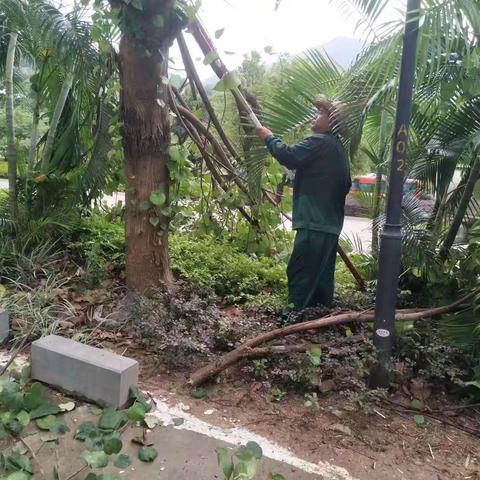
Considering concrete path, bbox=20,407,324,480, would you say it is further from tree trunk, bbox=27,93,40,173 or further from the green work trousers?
tree trunk, bbox=27,93,40,173

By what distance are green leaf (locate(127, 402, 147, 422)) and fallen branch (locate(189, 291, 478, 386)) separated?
1.51 ft

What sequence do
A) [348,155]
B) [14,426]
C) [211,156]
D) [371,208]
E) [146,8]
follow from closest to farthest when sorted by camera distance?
[14,426] < [146,8] < [348,155] < [211,156] < [371,208]

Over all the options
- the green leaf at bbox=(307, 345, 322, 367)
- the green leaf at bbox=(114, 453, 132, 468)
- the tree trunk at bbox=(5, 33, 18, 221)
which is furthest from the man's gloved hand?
the tree trunk at bbox=(5, 33, 18, 221)

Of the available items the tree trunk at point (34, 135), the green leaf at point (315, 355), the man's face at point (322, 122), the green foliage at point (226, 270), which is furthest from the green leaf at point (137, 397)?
the tree trunk at point (34, 135)

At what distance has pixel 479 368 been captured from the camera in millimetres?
2803

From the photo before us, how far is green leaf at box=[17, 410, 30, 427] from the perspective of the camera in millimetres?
2387

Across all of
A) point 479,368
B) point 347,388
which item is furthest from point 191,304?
point 479,368

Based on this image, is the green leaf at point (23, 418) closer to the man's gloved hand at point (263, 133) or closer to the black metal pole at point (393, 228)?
the black metal pole at point (393, 228)

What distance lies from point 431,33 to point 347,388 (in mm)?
1976

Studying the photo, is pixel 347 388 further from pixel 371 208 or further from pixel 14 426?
pixel 371 208

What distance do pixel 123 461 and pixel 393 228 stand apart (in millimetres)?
1791

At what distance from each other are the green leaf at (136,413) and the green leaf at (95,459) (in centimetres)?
37

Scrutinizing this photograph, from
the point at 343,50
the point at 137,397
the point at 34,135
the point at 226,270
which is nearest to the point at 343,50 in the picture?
the point at 343,50

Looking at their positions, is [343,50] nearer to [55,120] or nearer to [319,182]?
[319,182]
